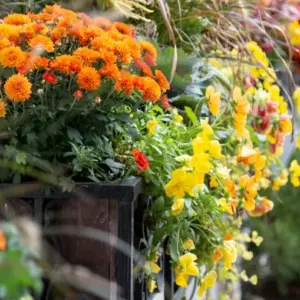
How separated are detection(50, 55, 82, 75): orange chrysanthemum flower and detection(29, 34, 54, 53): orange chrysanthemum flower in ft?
0.08

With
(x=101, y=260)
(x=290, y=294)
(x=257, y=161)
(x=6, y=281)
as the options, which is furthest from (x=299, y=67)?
(x=6, y=281)

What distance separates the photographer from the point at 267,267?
3.66 meters

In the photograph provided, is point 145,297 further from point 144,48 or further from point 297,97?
point 297,97

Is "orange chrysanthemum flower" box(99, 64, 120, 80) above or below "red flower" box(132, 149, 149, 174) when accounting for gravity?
above

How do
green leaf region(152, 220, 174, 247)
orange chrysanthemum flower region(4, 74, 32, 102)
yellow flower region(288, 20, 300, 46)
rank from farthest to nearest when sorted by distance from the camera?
yellow flower region(288, 20, 300, 46)
green leaf region(152, 220, 174, 247)
orange chrysanthemum flower region(4, 74, 32, 102)

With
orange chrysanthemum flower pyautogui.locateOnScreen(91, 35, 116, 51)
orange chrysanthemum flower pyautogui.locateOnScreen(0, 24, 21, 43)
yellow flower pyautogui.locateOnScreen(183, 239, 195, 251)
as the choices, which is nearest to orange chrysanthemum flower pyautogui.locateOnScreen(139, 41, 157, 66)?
orange chrysanthemum flower pyautogui.locateOnScreen(91, 35, 116, 51)

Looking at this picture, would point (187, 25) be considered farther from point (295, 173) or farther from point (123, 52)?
point (123, 52)

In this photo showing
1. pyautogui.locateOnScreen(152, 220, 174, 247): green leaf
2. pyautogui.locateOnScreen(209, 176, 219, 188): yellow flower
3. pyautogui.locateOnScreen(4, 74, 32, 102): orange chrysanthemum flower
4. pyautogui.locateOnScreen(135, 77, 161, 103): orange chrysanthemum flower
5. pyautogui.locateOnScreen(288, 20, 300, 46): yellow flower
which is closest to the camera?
pyautogui.locateOnScreen(4, 74, 32, 102): orange chrysanthemum flower

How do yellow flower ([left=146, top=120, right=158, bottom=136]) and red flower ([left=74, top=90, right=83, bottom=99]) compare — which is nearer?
red flower ([left=74, top=90, right=83, bottom=99])

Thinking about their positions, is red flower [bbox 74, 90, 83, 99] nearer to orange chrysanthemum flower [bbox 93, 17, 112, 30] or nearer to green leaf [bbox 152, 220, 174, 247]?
orange chrysanthemum flower [bbox 93, 17, 112, 30]

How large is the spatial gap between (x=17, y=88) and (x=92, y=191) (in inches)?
8.3

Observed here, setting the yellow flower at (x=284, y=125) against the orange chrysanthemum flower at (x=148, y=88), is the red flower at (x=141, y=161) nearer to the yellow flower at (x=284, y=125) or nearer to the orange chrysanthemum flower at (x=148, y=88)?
the orange chrysanthemum flower at (x=148, y=88)

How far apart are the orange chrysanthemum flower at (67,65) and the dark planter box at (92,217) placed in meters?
0.19

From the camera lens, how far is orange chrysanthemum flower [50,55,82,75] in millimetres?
1142
